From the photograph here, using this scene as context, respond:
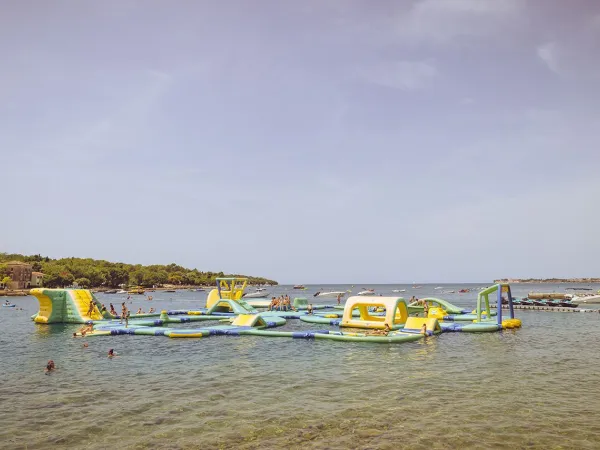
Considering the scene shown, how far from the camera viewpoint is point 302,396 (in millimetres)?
17766

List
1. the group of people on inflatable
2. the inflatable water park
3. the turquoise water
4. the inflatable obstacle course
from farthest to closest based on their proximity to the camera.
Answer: the group of people on inflatable, the inflatable obstacle course, the inflatable water park, the turquoise water

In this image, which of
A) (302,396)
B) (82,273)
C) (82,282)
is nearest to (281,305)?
(302,396)

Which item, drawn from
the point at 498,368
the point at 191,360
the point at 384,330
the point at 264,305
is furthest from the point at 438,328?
the point at 264,305

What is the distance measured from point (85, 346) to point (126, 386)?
1319 centimetres

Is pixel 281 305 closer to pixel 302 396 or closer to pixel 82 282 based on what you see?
pixel 302 396

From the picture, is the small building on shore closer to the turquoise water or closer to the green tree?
the green tree

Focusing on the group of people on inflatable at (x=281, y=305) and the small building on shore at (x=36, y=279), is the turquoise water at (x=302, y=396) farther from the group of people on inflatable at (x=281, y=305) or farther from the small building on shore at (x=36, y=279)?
the small building on shore at (x=36, y=279)

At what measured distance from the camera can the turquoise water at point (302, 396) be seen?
1340 cm

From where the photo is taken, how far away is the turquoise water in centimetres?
1340

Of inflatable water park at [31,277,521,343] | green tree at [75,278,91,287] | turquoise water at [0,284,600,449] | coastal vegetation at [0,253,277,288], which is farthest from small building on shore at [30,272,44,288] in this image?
turquoise water at [0,284,600,449]

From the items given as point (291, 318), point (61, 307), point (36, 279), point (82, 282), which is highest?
point (36, 279)

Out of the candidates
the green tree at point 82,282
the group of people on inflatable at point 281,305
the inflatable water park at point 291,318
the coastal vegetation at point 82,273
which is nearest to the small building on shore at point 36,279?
the coastal vegetation at point 82,273

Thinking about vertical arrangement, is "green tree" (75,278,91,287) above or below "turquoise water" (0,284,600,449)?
above

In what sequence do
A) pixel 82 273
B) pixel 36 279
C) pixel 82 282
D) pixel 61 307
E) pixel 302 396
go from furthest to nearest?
pixel 82 273, pixel 82 282, pixel 36 279, pixel 61 307, pixel 302 396
